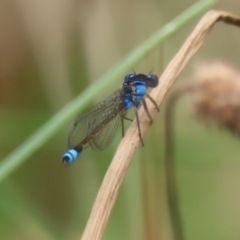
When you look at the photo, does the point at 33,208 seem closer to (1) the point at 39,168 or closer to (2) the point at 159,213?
(1) the point at 39,168

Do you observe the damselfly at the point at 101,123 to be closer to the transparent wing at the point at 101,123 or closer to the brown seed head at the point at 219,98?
the transparent wing at the point at 101,123

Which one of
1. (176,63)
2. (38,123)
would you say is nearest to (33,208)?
(38,123)

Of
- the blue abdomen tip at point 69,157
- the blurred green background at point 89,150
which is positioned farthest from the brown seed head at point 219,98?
the blue abdomen tip at point 69,157

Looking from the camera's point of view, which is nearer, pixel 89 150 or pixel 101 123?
pixel 101 123

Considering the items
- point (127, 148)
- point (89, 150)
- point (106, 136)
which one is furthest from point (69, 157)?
point (89, 150)

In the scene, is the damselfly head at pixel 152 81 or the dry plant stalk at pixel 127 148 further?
the damselfly head at pixel 152 81

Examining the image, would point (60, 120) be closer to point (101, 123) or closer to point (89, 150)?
point (101, 123)

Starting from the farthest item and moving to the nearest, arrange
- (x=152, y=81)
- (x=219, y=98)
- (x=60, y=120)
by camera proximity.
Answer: (x=219, y=98) → (x=152, y=81) → (x=60, y=120)
